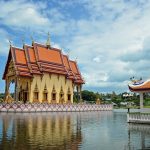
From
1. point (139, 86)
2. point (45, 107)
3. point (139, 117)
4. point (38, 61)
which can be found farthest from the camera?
point (38, 61)

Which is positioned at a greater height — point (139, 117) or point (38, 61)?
point (38, 61)

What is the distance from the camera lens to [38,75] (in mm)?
50719

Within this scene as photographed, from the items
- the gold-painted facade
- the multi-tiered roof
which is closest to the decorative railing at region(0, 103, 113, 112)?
the gold-painted facade

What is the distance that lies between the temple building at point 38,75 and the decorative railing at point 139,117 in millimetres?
27386

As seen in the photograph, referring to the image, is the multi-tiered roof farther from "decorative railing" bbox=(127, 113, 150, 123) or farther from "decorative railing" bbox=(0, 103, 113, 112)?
"decorative railing" bbox=(127, 113, 150, 123)

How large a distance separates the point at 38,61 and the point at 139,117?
3146 centimetres

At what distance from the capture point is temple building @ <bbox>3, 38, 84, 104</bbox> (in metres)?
48.4

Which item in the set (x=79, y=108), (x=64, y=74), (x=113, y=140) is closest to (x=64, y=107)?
(x=79, y=108)

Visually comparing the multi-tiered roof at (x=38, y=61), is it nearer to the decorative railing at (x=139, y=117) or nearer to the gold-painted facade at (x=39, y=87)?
the gold-painted facade at (x=39, y=87)

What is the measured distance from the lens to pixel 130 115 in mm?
23203

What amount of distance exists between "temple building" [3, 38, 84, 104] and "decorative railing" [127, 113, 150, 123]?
27.4 meters

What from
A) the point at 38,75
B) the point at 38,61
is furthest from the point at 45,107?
the point at 38,61

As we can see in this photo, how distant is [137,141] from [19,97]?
39.8m

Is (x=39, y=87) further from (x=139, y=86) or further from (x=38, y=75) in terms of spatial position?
(x=139, y=86)
